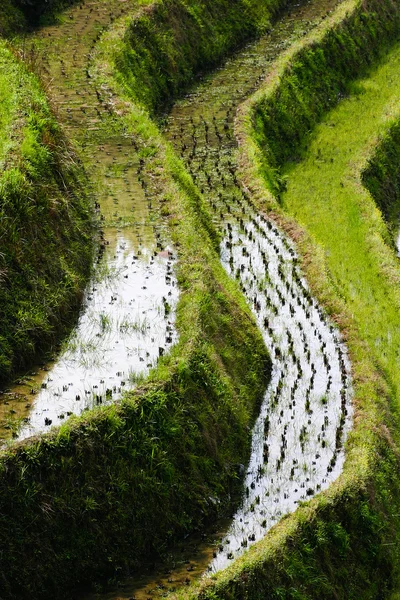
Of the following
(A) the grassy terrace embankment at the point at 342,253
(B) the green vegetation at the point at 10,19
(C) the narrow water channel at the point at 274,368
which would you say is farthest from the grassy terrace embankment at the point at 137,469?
A: (B) the green vegetation at the point at 10,19

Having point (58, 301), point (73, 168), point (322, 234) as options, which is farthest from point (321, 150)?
point (58, 301)

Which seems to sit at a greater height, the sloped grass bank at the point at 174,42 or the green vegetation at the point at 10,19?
the green vegetation at the point at 10,19

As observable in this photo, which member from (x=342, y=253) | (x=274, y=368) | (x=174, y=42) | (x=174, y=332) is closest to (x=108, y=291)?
(x=174, y=332)

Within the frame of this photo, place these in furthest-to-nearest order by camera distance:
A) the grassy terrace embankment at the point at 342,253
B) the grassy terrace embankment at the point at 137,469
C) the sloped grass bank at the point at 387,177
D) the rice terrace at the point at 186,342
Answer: the sloped grass bank at the point at 387,177 < the grassy terrace embankment at the point at 342,253 < the rice terrace at the point at 186,342 < the grassy terrace embankment at the point at 137,469

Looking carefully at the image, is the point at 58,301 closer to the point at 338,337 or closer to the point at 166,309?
the point at 166,309

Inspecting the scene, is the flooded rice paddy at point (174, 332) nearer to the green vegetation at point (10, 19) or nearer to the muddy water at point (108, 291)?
the muddy water at point (108, 291)
